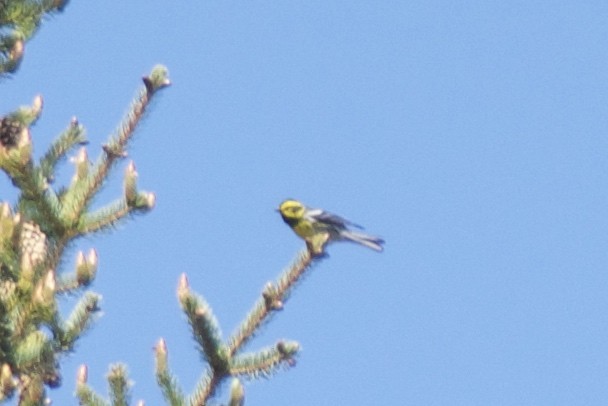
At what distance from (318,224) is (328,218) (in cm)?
7

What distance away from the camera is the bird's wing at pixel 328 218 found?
23.7 feet

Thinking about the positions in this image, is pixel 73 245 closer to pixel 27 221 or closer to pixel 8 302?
pixel 27 221

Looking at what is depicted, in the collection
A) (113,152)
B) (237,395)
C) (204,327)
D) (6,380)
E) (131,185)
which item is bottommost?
(6,380)

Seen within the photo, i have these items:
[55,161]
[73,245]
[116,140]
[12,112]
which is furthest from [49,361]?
[12,112]

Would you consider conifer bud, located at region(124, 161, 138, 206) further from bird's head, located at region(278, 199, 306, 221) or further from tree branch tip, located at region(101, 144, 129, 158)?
bird's head, located at region(278, 199, 306, 221)

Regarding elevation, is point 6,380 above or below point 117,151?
below

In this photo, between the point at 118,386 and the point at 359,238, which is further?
the point at 359,238

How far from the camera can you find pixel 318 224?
23.8ft

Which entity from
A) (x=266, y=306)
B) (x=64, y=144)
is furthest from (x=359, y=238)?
(x=266, y=306)

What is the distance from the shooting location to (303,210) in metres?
7.49

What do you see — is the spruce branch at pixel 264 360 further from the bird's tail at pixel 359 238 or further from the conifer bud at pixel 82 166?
the bird's tail at pixel 359 238

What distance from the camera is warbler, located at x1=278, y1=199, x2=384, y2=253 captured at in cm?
725

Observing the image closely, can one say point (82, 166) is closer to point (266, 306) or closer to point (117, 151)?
point (117, 151)

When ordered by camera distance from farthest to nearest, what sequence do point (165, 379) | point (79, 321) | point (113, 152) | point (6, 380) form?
point (113, 152) < point (79, 321) < point (165, 379) < point (6, 380)
